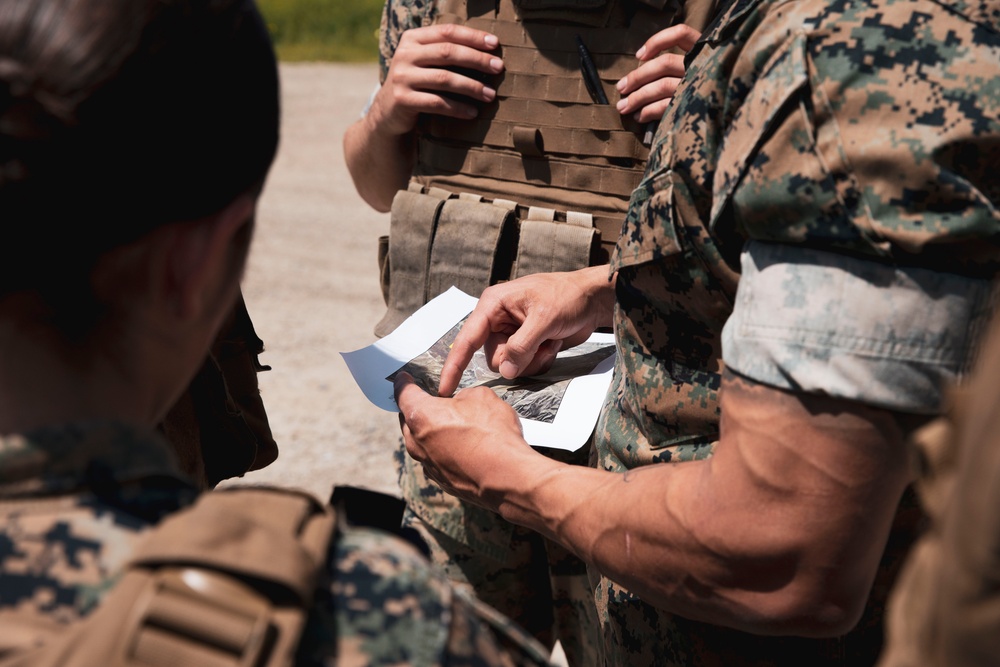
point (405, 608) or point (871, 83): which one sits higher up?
point (871, 83)

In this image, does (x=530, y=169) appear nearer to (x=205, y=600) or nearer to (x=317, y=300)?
(x=205, y=600)

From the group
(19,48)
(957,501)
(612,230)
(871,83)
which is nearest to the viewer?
(957,501)

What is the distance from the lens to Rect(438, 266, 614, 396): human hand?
1815mm

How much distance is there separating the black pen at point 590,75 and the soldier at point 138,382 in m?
1.32

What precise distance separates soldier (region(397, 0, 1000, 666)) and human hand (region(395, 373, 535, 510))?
151 mm

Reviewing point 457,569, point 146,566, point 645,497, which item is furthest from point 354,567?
point 457,569

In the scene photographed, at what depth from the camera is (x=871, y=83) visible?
1021 millimetres

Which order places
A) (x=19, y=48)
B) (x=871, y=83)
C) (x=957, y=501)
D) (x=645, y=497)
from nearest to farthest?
1. (x=957, y=501)
2. (x=19, y=48)
3. (x=871, y=83)
4. (x=645, y=497)

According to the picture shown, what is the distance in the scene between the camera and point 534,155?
222 centimetres

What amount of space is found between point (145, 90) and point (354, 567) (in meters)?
0.43

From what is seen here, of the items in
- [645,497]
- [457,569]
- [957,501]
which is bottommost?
[457,569]

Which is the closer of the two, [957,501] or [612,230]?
[957,501]

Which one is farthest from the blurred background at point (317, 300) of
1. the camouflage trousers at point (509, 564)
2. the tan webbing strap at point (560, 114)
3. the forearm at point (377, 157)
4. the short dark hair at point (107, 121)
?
the short dark hair at point (107, 121)

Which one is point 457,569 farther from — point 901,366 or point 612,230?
point 901,366
